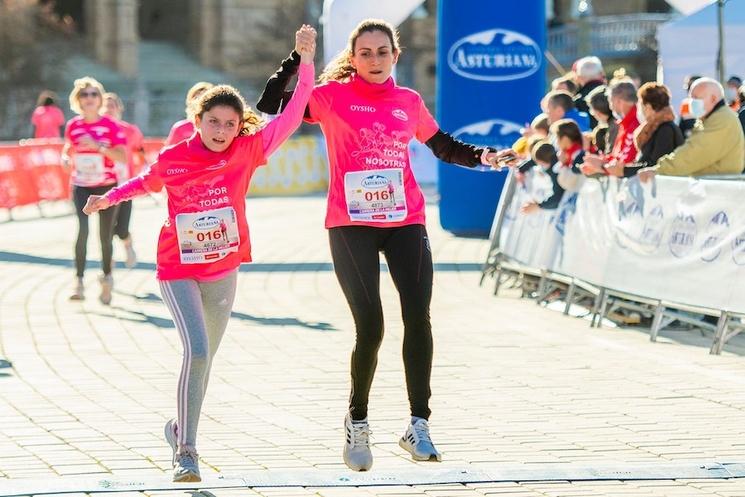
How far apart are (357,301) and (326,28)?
12.9m

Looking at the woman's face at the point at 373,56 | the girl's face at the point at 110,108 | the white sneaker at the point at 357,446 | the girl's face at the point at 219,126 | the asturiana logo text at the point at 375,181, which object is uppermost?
the woman's face at the point at 373,56

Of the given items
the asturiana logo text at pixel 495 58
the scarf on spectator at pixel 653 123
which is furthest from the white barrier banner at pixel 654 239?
the asturiana logo text at pixel 495 58

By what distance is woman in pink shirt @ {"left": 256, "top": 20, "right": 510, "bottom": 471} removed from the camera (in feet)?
21.5

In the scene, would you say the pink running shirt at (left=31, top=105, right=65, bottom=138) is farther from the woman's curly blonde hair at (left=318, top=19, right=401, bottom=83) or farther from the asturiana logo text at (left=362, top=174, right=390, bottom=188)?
the asturiana logo text at (left=362, top=174, right=390, bottom=188)

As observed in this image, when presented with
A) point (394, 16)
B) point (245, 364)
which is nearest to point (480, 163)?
point (245, 364)

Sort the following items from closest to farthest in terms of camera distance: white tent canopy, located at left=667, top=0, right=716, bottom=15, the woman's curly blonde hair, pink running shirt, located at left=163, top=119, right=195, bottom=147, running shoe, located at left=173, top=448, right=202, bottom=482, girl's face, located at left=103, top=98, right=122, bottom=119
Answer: running shoe, located at left=173, top=448, right=202, bottom=482, the woman's curly blonde hair, pink running shirt, located at left=163, top=119, right=195, bottom=147, girl's face, located at left=103, top=98, right=122, bottom=119, white tent canopy, located at left=667, top=0, right=716, bottom=15

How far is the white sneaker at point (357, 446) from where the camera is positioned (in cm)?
641

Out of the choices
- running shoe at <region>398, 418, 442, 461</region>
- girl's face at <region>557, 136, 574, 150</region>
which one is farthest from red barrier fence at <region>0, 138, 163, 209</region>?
running shoe at <region>398, 418, 442, 461</region>

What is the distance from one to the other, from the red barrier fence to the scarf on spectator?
43.0ft

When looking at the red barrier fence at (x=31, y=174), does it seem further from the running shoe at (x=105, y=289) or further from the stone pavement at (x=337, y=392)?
the running shoe at (x=105, y=289)

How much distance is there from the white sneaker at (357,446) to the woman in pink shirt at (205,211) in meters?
0.63

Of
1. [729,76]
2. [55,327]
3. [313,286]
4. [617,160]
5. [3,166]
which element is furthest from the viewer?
[3,166]

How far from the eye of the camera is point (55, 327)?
11211 mm

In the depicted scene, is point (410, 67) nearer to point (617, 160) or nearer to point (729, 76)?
point (729, 76)
